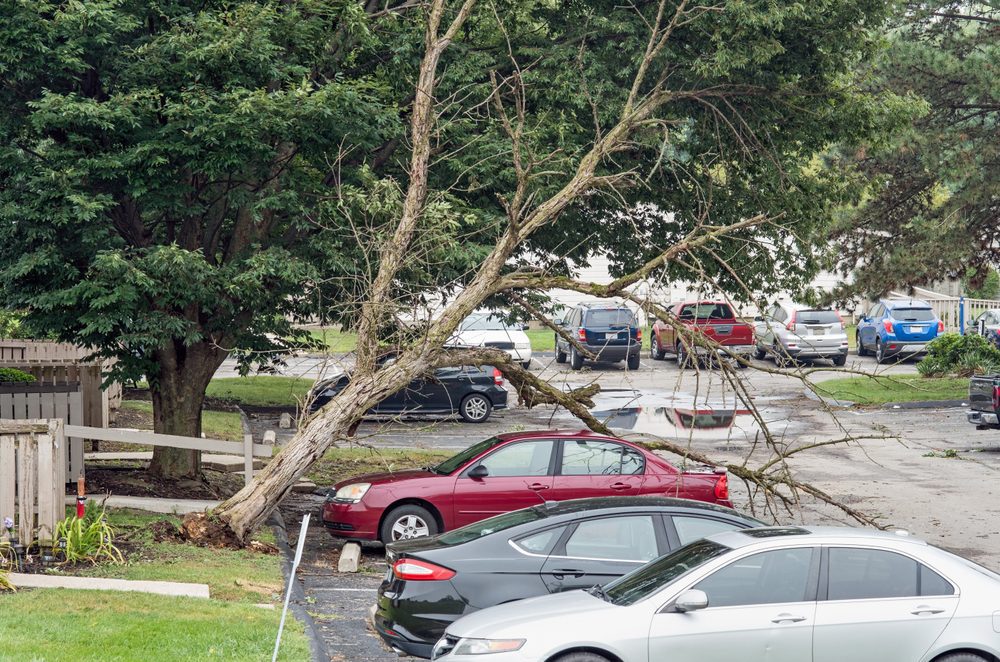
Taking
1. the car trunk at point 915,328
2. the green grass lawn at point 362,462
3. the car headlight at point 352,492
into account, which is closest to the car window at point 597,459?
the car headlight at point 352,492

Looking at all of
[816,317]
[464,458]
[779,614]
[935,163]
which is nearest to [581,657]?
[779,614]

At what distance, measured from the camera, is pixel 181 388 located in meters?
15.4

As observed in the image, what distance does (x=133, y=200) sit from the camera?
1422cm

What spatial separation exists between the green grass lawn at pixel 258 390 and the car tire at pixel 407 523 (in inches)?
516

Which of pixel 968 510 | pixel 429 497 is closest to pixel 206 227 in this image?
pixel 429 497

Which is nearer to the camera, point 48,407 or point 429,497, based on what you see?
point 429,497

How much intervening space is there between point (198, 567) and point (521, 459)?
12.6ft

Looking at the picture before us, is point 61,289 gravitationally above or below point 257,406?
above

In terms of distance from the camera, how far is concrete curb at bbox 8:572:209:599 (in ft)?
31.3

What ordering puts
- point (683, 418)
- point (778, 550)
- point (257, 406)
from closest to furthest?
1. point (778, 550)
2. point (683, 418)
3. point (257, 406)

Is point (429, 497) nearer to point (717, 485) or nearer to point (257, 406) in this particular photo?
point (717, 485)

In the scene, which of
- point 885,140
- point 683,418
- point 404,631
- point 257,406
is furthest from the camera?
point 257,406

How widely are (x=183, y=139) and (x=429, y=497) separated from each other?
4.96 metres

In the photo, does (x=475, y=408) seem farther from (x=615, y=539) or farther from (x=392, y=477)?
(x=615, y=539)
